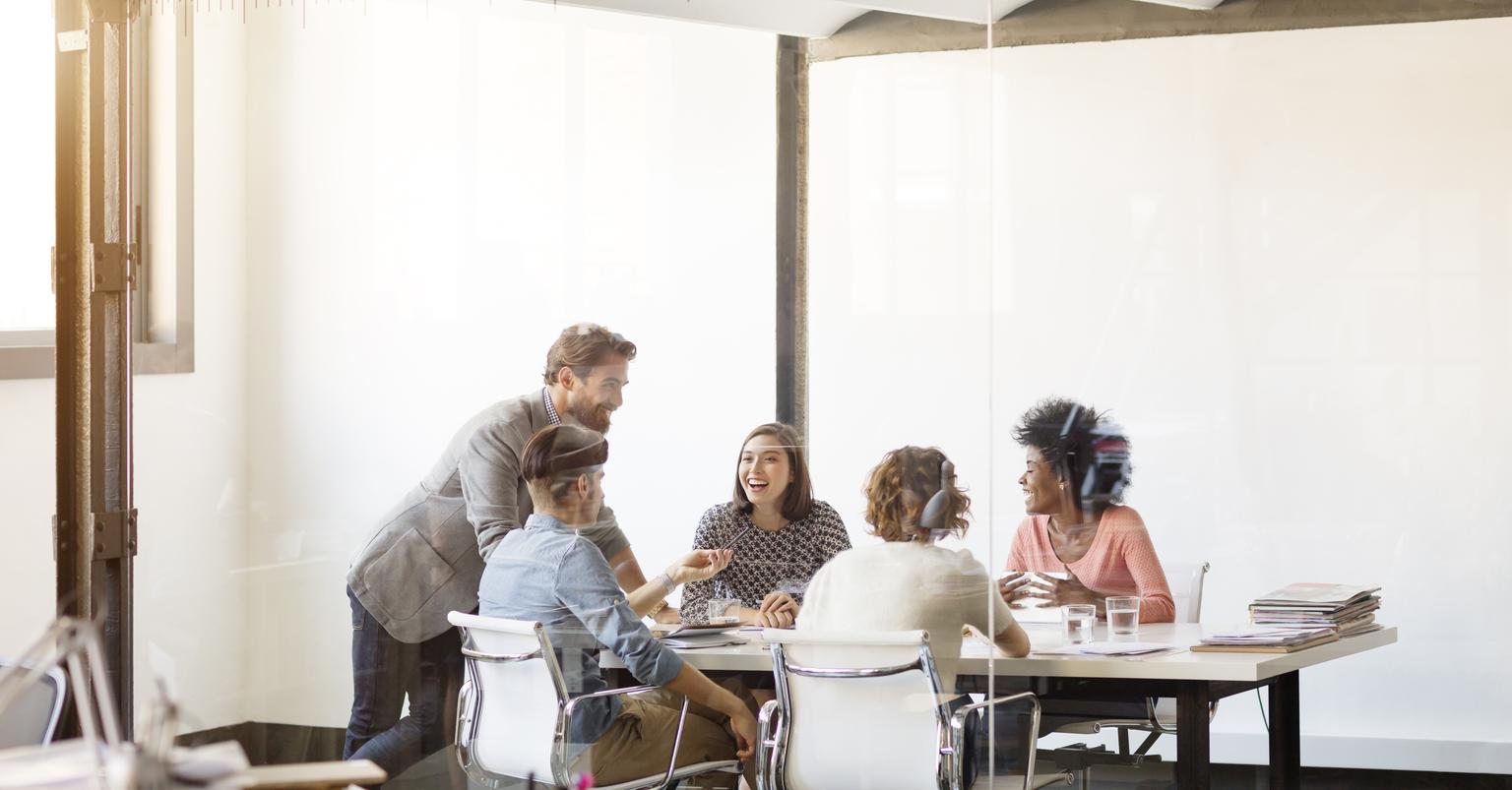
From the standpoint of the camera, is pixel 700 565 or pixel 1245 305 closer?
pixel 1245 305

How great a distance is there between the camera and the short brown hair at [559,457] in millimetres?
3529

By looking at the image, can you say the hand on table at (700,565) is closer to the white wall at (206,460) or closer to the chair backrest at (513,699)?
the chair backrest at (513,699)

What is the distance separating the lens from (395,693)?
373 cm

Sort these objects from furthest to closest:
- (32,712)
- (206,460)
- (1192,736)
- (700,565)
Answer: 1. (206,460)
2. (700,565)
3. (1192,736)
4. (32,712)

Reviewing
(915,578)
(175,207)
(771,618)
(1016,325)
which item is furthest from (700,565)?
(175,207)

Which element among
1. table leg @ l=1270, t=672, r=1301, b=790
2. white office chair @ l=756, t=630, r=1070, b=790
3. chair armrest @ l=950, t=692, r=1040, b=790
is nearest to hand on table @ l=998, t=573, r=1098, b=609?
chair armrest @ l=950, t=692, r=1040, b=790

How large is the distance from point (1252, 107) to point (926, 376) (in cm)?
98

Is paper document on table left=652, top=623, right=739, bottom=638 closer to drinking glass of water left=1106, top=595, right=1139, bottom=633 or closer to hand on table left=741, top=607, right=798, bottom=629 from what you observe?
hand on table left=741, top=607, right=798, bottom=629

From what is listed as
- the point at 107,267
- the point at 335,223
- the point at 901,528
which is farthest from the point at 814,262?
the point at 107,267

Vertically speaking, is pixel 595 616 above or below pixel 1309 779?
above

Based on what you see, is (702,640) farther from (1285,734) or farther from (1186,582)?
(1285,734)

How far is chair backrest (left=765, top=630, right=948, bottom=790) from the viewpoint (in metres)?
3.02

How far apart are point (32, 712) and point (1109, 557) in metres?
2.32

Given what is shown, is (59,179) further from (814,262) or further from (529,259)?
(814,262)
